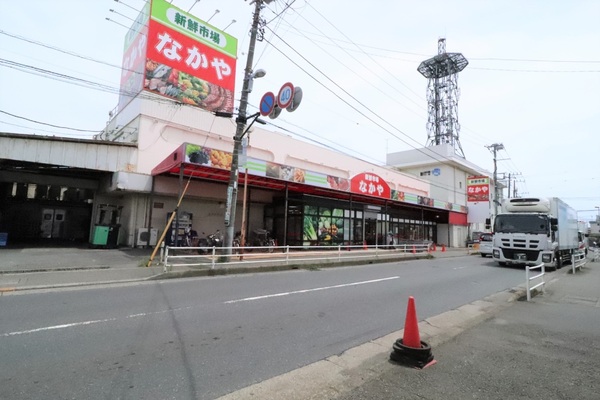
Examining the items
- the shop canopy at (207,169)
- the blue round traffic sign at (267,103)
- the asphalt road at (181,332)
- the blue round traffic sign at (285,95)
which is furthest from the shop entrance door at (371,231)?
the asphalt road at (181,332)

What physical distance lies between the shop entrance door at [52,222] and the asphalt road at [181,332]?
59.4 feet

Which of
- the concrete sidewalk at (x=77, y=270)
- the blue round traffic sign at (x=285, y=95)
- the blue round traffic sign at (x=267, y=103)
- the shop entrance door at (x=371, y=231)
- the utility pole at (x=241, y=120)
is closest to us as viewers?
the concrete sidewalk at (x=77, y=270)

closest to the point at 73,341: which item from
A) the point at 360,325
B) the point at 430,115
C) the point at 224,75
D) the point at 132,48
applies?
the point at 360,325

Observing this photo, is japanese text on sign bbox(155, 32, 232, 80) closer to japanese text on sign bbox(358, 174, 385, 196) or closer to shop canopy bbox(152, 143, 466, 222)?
shop canopy bbox(152, 143, 466, 222)

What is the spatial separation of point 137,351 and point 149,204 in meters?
15.5

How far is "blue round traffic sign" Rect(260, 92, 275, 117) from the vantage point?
12923mm

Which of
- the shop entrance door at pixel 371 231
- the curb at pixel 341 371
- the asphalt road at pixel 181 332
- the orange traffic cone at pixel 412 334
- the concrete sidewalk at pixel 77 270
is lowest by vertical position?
the asphalt road at pixel 181 332

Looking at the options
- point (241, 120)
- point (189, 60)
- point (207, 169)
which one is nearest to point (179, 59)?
point (189, 60)

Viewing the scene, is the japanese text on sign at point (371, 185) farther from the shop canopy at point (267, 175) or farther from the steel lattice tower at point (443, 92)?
the steel lattice tower at point (443, 92)

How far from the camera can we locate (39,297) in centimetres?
755

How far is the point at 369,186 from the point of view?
22750 mm

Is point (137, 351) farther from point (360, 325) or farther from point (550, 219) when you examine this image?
point (550, 219)

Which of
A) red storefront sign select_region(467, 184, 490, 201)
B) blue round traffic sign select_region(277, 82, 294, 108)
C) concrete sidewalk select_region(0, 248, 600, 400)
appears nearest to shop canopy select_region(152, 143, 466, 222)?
blue round traffic sign select_region(277, 82, 294, 108)

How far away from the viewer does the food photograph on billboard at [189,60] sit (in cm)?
2130
